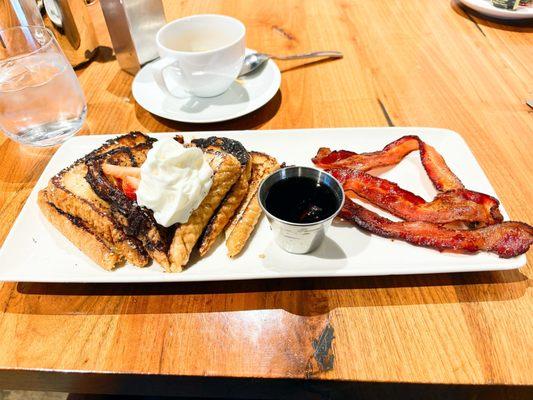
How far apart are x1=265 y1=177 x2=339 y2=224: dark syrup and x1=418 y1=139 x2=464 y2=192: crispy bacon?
0.40m

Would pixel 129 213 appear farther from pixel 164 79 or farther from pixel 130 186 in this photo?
pixel 164 79

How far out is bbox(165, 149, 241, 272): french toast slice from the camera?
43.9 inches

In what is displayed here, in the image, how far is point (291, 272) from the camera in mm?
1090

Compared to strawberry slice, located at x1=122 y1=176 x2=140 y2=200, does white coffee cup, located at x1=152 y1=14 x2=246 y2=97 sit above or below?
above

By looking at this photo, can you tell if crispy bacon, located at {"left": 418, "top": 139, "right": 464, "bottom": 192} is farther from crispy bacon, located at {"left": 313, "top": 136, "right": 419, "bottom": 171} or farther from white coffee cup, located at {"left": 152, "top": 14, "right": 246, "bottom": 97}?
white coffee cup, located at {"left": 152, "top": 14, "right": 246, "bottom": 97}

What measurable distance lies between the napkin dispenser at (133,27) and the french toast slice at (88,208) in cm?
88

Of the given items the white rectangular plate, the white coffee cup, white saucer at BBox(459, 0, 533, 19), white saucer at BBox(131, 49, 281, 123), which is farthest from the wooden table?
white saucer at BBox(459, 0, 533, 19)

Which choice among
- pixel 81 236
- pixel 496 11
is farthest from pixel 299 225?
pixel 496 11

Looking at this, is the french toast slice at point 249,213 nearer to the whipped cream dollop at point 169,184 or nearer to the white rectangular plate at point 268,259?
the white rectangular plate at point 268,259

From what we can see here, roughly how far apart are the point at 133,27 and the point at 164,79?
41 cm

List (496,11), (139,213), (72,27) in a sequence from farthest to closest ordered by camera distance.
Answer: (496,11) < (72,27) < (139,213)

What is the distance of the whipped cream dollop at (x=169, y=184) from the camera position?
44.2 inches

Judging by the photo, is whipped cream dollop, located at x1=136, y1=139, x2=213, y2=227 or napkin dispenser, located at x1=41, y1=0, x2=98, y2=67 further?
napkin dispenser, located at x1=41, y1=0, x2=98, y2=67

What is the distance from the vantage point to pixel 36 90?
5.08 feet
